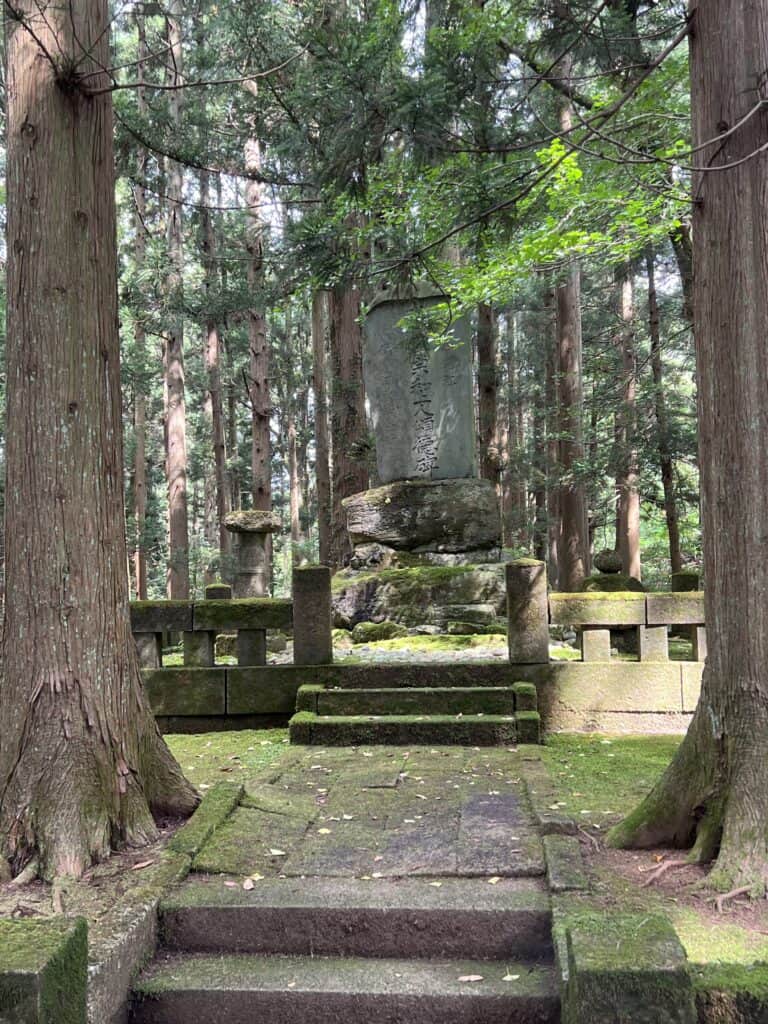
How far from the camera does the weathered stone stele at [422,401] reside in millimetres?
11812

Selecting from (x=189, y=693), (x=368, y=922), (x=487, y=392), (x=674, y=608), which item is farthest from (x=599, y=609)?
(x=487, y=392)

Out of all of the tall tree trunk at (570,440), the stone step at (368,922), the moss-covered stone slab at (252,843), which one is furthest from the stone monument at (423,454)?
the stone step at (368,922)

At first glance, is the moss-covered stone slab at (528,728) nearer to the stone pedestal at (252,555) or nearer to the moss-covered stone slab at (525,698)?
the moss-covered stone slab at (525,698)

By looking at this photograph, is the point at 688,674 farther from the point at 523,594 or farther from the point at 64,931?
the point at 64,931

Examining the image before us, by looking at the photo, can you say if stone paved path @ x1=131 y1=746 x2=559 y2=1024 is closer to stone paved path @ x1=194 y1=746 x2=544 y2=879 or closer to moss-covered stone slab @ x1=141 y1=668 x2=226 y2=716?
stone paved path @ x1=194 y1=746 x2=544 y2=879

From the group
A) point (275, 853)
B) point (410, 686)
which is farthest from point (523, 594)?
point (275, 853)

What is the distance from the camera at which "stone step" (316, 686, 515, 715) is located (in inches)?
276

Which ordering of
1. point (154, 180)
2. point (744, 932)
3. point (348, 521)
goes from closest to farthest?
point (744, 932), point (348, 521), point (154, 180)

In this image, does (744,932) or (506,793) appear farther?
(506,793)

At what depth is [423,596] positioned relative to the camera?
1062 centimetres

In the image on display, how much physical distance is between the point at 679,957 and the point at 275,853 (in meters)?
2.33

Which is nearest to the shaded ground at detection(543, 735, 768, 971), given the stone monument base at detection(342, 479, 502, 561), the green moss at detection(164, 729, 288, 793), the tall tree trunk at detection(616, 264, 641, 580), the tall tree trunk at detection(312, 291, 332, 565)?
the green moss at detection(164, 729, 288, 793)

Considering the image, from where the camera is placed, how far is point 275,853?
13.7 ft

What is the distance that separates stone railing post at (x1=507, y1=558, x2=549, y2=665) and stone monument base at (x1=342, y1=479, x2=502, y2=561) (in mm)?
4227
